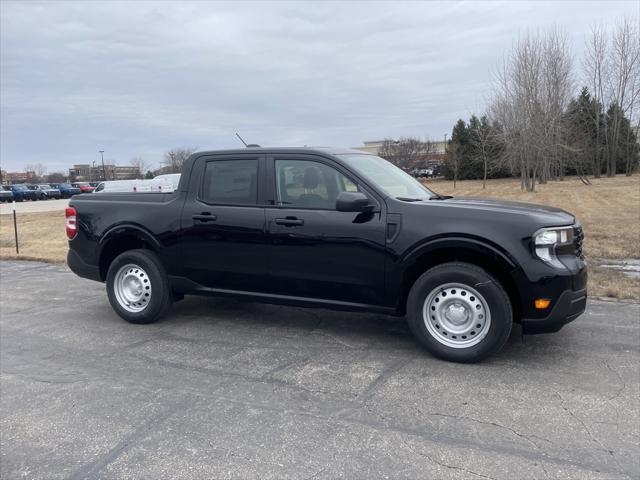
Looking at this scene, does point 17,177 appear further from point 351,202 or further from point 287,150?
point 351,202

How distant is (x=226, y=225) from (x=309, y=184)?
37.8 inches

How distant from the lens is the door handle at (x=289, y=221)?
4.95 meters

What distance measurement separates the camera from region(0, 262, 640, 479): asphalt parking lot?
9.85 ft

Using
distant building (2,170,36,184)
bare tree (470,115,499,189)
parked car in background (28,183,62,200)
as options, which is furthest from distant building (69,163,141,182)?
bare tree (470,115,499,189)

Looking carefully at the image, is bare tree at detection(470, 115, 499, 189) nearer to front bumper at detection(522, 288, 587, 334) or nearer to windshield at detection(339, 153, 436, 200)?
windshield at detection(339, 153, 436, 200)

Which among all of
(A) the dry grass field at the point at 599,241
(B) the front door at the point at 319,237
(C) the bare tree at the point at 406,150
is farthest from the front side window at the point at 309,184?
(C) the bare tree at the point at 406,150

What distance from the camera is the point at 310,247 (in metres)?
4.90

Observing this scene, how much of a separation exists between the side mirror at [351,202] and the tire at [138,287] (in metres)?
2.30

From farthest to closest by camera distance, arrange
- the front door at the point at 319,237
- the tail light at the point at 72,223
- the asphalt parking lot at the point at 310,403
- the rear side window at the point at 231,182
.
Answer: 1. the tail light at the point at 72,223
2. the rear side window at the point at 231,182
3. the front door at the point at 319,237
4. the asphalt parking lot at the point at 310,403

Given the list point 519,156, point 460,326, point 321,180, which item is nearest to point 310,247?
point 321,180

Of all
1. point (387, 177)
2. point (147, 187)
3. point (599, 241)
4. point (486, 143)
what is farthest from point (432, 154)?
point (387, 177)

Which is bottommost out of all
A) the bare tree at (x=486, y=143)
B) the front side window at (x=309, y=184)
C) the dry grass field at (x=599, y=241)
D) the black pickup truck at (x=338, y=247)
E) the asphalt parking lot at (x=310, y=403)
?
the asphalt parking lot at (x=310, y=403)

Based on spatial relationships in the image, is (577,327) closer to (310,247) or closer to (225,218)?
(310,247)

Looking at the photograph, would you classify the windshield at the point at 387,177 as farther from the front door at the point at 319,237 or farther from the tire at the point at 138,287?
the tire at the point at 138,287
